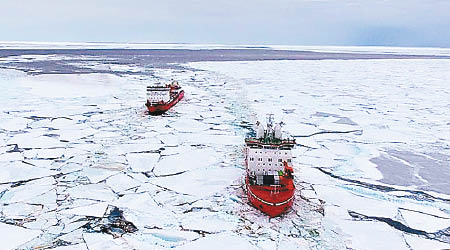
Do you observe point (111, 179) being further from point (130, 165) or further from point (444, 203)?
point (444, 203)

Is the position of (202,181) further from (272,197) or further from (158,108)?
(158,108)

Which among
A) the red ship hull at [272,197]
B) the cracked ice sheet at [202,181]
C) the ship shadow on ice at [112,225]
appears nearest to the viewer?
the ship shadow on ice at [112,225]

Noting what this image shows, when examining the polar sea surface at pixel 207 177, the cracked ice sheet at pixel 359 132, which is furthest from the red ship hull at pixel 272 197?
the cracked ice sheet at pixel 359 132

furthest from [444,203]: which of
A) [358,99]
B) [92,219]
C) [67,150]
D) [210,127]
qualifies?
[358,99]

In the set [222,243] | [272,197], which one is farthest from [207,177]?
[222,243]

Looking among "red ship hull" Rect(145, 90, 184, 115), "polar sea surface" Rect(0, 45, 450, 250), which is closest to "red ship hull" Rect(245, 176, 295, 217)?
"polar sea surface" Rect(0, 45, 450, 250)

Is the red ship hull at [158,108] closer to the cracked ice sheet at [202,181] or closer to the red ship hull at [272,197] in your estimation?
the cracked ice sheet at [202,181]
